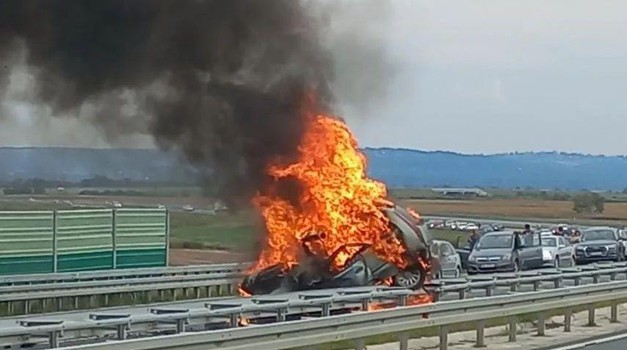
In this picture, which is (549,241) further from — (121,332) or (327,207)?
(121,332)

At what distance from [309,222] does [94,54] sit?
180 inches

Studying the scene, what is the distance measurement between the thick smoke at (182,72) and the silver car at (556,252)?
19.0 metres

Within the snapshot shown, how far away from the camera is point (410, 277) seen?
71.5 feet

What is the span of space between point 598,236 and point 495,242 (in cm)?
930

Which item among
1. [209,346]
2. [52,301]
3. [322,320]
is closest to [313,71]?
[52,301]

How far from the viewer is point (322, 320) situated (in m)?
14.9

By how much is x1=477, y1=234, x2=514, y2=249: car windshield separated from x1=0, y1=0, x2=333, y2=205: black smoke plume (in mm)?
17971

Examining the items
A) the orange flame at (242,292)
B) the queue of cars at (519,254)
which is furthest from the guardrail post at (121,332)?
the queue of cars at (519,254)

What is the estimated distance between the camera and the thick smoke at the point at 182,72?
1877cm

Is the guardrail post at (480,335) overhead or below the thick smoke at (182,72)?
below

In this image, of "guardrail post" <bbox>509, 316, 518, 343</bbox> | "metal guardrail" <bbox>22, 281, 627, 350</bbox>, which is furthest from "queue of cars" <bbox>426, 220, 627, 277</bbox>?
"metal guardrail" <bbox>22, 281, 627, 350</bbox>

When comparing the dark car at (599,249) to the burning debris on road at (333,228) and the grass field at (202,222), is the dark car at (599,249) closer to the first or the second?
the grass field at (202,222)

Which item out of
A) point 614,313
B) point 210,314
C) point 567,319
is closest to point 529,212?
point 614,313

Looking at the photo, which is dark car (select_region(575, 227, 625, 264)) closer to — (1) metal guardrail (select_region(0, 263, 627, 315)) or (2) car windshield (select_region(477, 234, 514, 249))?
(2) car windshield (select_region(477, 234, 514, 249))
